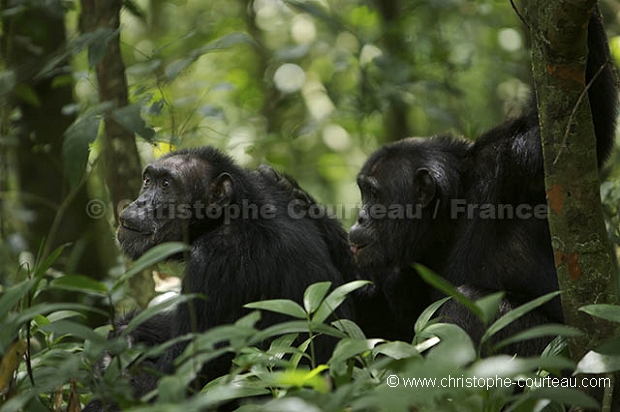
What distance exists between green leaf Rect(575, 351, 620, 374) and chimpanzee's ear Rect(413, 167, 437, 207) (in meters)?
2.03

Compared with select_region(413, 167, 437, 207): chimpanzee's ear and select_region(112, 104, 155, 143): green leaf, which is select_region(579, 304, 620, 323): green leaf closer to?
select_region(413, 167, 437, 207): chimpanzee's ear

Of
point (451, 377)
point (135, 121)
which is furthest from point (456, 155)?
point (451, 377)

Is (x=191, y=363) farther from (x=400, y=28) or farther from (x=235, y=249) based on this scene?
(x=400, y=28)

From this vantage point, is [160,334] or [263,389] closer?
[263,389]

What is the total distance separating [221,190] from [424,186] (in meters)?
1.33

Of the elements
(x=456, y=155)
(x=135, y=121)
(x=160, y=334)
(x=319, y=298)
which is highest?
(x=135, y=121)

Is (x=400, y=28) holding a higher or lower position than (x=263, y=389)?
higher

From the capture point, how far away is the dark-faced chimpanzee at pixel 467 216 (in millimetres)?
4312

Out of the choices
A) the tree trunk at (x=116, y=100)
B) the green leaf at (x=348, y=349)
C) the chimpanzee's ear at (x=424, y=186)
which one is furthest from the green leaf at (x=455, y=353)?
the tree trunk at (x=116, y=100)

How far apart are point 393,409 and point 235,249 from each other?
7.87 feet

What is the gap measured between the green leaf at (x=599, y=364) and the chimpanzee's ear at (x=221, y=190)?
8.58 feet

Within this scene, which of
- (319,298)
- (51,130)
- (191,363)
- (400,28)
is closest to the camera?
(191,363)

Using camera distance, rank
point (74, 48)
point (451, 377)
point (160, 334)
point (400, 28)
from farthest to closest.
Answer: point (400, 28)
point (160, 334)
point (74, 48)
point (451, 377)

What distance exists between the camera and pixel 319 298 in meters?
2.88
